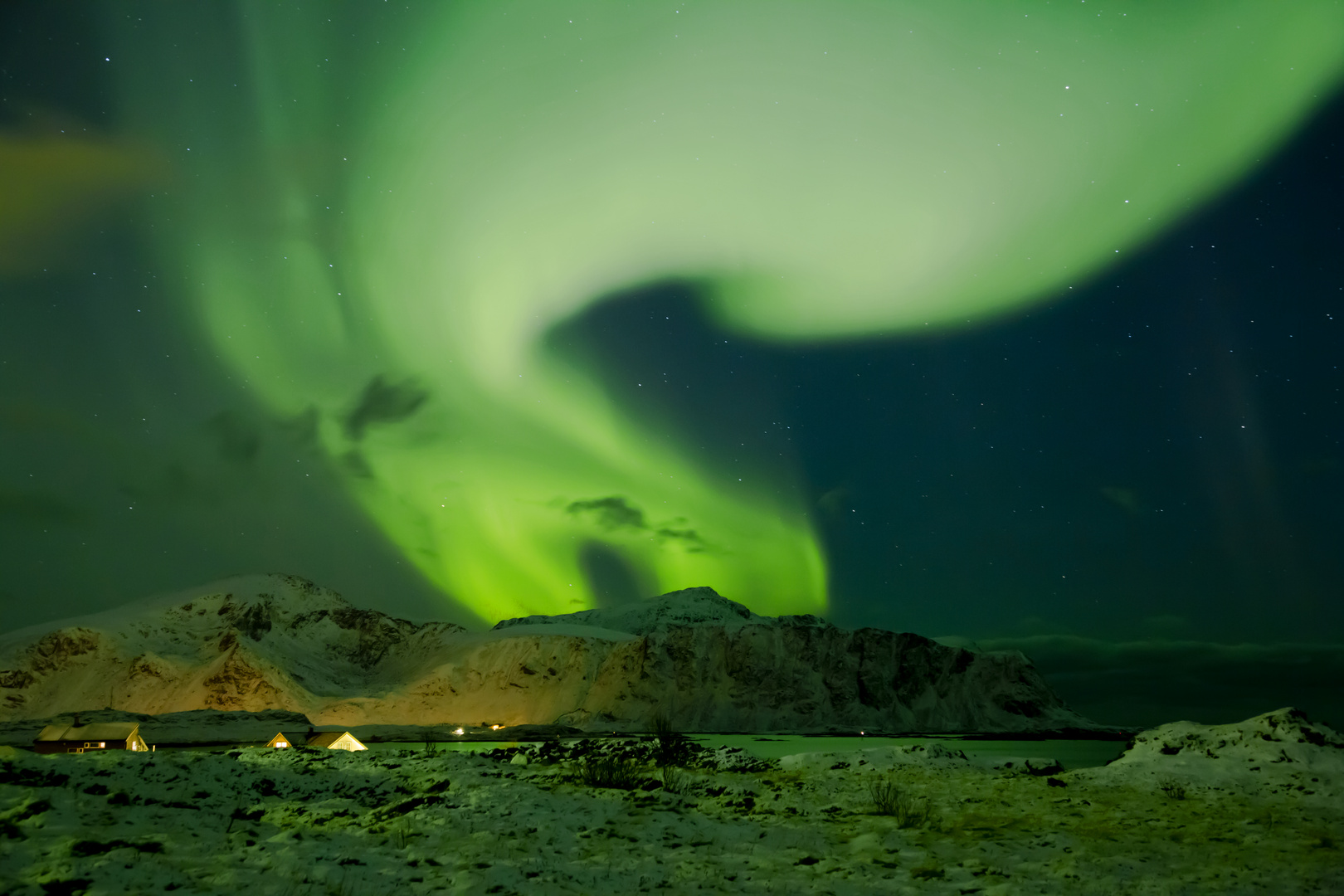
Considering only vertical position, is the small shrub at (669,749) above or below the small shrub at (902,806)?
above

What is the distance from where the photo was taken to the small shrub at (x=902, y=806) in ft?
45.6

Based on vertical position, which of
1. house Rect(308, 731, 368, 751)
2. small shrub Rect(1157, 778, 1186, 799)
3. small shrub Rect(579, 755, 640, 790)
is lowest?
small shrub Rect(1157, 778, 1186, 799)

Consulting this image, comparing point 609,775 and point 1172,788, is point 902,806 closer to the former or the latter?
point 609,775

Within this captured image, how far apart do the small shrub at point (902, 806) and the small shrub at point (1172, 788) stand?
6.08m

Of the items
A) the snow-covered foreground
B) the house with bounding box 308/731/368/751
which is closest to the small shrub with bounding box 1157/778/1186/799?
the snow-covered foreground

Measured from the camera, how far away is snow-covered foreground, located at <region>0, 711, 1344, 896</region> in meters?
9.27

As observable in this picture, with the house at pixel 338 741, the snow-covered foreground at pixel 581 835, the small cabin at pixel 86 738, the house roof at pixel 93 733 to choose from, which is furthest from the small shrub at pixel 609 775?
the house roof at pixel 93 733

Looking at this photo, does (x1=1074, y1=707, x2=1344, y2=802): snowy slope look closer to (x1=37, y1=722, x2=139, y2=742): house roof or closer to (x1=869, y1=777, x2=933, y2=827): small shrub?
(x1=869, y1=777, x2=933, y2=827): small shrub

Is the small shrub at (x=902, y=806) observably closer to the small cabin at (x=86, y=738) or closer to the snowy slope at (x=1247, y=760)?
the snowy slope at (x=1247, y=760)

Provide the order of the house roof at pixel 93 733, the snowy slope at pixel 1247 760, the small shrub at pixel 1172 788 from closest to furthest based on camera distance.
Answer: the small shrub at pixel 1172 788, the snowy slope at pixel 1247 760, the house roof at pixel 93 733

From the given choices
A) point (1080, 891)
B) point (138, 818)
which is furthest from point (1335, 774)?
point (138, 818)

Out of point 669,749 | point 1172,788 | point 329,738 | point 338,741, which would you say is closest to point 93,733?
point 329,738

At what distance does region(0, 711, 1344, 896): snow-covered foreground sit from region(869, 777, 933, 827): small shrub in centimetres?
15

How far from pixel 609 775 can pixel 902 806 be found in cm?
544
